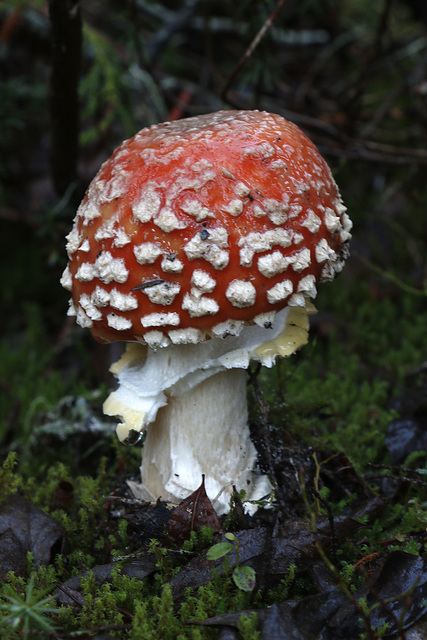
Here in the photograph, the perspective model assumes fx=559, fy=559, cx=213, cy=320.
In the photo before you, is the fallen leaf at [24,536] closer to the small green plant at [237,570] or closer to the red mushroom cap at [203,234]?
the small green plant at [237,570]

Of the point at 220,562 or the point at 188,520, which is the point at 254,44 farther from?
the point at 220,562

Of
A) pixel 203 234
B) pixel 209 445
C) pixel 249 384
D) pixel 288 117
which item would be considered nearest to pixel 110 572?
pixel 209 445

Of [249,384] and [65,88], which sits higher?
[65,88]

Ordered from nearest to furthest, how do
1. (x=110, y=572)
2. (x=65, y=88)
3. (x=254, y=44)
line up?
(x=110, y=572) → (x=254, y=44) → (x=65, y=88)

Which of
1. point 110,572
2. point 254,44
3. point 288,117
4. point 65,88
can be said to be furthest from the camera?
point 288,117

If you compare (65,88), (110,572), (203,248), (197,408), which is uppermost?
(65,88)

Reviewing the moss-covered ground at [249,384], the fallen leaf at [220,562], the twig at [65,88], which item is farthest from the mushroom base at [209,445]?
the twig at [65,88]

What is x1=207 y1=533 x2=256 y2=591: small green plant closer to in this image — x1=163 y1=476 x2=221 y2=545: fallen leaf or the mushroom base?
x1=163 y1=476 x2=221 y2=545: fallen leaf

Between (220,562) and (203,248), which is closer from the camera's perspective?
(203,248)
